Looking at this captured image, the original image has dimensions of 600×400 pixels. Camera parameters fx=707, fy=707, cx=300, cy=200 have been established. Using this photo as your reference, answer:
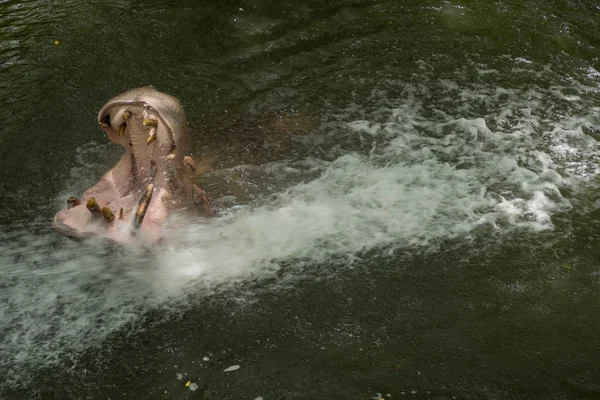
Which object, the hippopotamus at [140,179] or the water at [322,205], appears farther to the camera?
the hippopotamus at [140,179]

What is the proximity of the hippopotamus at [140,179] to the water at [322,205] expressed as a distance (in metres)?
0.32

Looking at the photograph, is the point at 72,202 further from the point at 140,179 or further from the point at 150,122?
the point at 150,122

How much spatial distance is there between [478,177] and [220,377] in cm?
302

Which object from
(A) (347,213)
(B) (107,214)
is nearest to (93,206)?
(B) (107,214)

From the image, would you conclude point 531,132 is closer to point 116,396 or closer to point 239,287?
point 239,287

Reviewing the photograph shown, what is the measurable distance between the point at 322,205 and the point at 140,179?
1.55m

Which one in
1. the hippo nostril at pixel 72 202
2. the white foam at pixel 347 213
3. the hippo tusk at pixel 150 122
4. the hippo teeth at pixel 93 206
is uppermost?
the hippo tusk at pixel 150 122

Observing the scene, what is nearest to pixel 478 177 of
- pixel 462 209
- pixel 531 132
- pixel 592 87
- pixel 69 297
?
pixel 462 209

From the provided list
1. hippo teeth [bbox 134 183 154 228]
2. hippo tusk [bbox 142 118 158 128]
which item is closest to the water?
hippo teeth [bbox 134 183 154 228]

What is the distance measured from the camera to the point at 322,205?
19.4 feet

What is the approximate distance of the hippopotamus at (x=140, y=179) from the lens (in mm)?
4867

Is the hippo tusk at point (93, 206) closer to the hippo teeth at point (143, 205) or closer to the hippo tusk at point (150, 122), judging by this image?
the hippo teeth at point (143, 205)

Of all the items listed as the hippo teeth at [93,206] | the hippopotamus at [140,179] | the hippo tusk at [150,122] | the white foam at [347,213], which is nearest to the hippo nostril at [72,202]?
the hippopotamus at [140,179]

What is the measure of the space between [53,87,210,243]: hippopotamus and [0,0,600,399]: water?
32 cm
